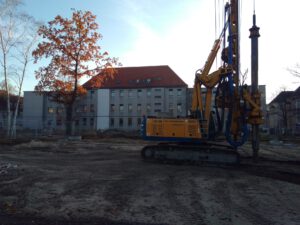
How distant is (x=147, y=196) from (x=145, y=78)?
195 feet

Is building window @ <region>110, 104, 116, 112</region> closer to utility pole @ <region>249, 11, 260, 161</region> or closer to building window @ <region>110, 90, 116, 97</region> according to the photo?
building window @ <region>110, 90, 116, 97</region>

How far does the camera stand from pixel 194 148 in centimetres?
1384

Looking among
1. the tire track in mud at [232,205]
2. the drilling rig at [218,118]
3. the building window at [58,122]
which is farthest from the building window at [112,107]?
the tire track in mud at [232,205]

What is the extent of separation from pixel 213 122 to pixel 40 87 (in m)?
22.2

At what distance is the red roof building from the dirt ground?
5253cm

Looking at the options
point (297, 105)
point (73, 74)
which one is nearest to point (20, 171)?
point (73, 74)

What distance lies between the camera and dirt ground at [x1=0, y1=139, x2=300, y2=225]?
20.7 ft

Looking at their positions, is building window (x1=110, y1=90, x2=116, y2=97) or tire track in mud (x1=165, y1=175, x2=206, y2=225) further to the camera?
building window (x1=110, y1=90, x2=116, y2=97)

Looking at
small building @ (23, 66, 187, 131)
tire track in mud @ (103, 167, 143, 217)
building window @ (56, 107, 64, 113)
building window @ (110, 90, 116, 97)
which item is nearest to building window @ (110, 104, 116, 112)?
small building @ (23, 66, 187, 131)

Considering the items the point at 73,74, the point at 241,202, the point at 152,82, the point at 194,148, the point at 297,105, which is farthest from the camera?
the point at 152,82

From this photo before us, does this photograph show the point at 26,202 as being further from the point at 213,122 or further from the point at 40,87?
the point at 40,87

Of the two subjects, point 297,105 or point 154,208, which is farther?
point 297,105

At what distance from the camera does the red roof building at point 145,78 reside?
64.1 meters

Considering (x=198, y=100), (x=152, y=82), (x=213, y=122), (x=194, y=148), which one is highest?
(x=152, y=82)
